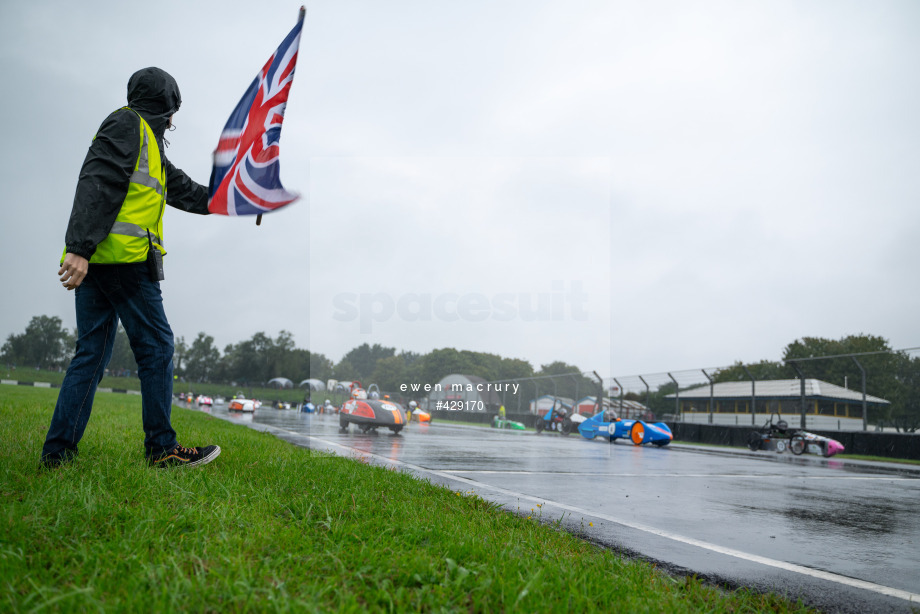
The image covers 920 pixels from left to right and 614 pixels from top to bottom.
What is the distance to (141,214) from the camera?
3105 mm

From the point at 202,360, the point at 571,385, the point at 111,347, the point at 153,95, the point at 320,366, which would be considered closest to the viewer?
the point at 111,347

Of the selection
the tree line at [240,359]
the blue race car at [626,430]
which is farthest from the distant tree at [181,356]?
the blue race car at [626,430]

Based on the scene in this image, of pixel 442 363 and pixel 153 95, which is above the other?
pixel 153 95

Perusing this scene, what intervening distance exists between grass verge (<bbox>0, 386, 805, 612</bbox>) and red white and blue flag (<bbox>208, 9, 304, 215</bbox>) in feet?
5.68

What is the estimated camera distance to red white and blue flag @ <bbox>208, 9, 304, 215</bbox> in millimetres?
3795

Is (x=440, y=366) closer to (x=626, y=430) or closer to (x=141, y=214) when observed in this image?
(x=626, y=430)

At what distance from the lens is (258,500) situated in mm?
2635

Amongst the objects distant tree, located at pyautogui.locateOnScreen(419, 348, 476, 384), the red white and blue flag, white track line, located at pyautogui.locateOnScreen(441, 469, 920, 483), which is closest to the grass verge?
the red white and blue flag

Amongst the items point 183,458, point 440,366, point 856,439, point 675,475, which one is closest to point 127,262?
point 183,458

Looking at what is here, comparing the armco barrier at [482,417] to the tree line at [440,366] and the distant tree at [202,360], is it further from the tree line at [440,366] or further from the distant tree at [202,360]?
the distant tree at [202,360]

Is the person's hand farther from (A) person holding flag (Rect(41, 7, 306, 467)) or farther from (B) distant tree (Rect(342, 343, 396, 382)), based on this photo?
(B) distant tree (Rect(342, 343, 396, 382))

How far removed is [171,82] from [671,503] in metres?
4.44

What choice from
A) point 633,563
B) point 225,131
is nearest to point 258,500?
point 633,563

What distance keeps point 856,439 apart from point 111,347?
17.1 metres
